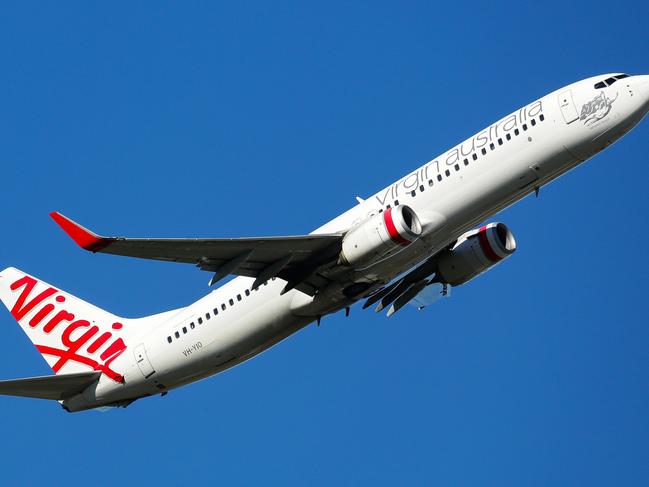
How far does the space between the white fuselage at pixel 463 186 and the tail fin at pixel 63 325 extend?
187 inches

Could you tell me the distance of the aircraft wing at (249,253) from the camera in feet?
116

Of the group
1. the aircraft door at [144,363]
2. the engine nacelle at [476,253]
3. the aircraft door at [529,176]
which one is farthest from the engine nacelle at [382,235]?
the aircraft door at [144,363]

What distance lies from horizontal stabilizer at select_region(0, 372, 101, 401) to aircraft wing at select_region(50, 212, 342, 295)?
8.27 m

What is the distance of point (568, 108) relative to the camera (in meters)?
38.6

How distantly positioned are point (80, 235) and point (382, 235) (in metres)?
10.1

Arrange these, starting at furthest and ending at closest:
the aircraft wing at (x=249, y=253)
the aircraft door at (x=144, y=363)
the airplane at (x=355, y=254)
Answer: the aircraft door at (x=144, y=363)
the airplane at (x=355, y=254)
the aircraft wing at (x=249, y=253)

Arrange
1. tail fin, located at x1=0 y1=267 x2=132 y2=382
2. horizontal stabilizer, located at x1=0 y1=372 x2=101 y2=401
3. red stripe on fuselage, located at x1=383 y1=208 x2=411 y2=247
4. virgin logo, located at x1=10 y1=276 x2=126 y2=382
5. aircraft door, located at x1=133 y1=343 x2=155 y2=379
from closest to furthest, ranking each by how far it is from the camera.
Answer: red stripe on fuselage, located at x1=383 y1=208 x2=411 y2=247 < horizontal stabilizer, located at x1=0 y1=372 x2=101 y2=401 < aircraft door, located at x1=133 y1=343 x2=155 y2=379 < virgin logo, located at x1=10 y1=276 x2=126 y2=382 < tail fin, located at x1=0 y1=267 x2=132 y2=382

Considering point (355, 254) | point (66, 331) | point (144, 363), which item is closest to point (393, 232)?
point (355, 254)

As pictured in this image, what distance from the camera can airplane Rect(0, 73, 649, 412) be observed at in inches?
1499

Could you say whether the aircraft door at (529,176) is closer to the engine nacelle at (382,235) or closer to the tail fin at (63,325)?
the engine nacelle at (382,235)

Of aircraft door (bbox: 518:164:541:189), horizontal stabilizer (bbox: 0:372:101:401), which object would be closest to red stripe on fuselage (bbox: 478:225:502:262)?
aircraft door (bbox: 518:164:541:189)

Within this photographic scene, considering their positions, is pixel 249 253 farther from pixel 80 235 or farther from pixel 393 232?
pixel 80 235

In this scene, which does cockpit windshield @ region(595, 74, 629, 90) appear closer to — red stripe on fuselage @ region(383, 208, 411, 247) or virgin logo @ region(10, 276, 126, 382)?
red stripe on fuselage @ region(383, 208, 411, 247)

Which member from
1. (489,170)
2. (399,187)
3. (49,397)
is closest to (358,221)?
(399,187)
